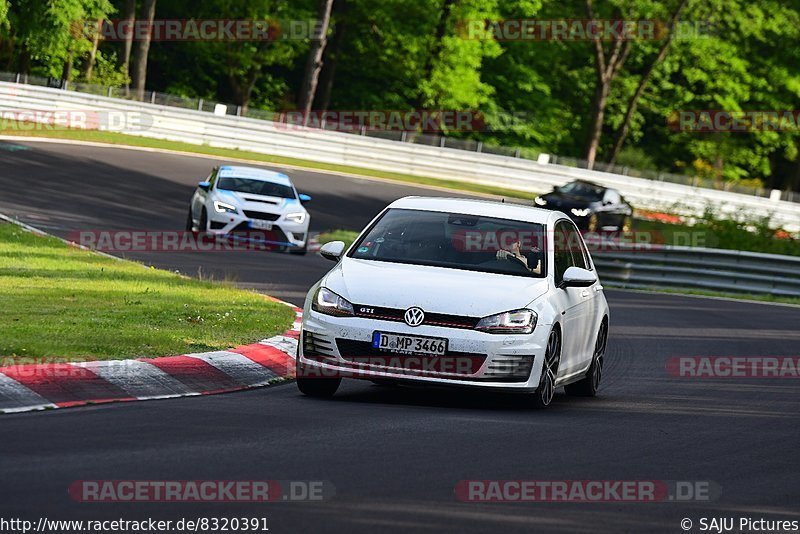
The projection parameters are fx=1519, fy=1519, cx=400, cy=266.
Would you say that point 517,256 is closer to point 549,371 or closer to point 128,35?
point 549,371

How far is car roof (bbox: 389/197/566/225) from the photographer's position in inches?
472

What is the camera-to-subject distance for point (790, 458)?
9.57 meters

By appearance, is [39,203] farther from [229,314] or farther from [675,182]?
[675,182]

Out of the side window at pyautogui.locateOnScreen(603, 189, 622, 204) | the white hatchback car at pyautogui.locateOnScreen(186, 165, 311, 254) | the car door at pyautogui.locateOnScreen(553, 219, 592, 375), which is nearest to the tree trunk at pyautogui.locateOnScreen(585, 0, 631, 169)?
the side window at pyautogui.locateOnScreen(603, 189, 622, 204)

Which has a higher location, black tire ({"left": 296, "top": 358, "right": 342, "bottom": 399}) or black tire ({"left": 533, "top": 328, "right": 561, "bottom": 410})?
black tire ({"left": 533, "top": 328, "right": 561, "bottom": 410})

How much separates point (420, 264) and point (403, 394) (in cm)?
104

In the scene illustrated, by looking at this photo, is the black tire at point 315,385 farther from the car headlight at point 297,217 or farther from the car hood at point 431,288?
the car headlight at point 297,217

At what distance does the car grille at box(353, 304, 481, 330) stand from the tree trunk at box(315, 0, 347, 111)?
5982 cm

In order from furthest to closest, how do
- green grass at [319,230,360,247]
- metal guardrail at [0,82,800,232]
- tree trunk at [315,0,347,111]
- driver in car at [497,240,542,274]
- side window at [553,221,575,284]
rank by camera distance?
tree trunk at [315,0,347,111] < metal guardrail at [0,82,800,232] < green grass at [319,230,360,247] < side window at [553,221,575,284] < driver in car at [497,240,542,274]

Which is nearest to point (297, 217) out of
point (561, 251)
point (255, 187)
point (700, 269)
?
point (255, 187)

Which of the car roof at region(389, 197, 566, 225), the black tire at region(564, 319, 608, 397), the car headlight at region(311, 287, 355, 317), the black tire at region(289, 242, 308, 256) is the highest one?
the car roof at region(389, 197, 566, 225)

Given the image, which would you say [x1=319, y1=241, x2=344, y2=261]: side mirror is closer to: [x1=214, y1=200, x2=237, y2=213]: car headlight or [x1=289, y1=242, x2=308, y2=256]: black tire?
[x1=214, y1=200, x2=237, y2=213]: car headlight

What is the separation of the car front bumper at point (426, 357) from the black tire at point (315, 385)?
0.52 feet

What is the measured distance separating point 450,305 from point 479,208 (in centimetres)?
173
